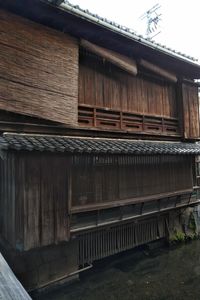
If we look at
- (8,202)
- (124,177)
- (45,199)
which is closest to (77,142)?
(45,199)

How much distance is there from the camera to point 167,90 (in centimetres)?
1228

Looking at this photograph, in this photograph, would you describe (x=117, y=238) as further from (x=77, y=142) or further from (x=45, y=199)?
(x=77, y=142)

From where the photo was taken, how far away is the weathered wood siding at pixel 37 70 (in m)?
7.30

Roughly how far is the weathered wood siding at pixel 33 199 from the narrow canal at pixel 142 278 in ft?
6.22

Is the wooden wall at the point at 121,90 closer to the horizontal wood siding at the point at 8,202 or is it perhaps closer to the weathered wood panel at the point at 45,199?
the weathered wood panel at the point at 45,199

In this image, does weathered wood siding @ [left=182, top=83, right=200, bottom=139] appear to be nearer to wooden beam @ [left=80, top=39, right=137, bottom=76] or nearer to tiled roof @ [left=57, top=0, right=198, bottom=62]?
tiled roof @ [left=57, top=0, right=198, bottom=62]

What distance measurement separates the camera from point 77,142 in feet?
26.3

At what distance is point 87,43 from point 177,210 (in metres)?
8.34

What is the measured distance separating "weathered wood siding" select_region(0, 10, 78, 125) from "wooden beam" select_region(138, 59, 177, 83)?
3204 mm

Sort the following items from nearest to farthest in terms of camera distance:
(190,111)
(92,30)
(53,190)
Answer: (53,190)
(92,30)
(190,111)

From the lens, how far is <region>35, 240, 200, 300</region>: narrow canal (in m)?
7.37

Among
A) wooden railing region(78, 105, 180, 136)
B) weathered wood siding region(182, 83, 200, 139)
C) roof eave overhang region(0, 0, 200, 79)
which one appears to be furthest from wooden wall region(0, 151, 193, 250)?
weathered wood siding region(182, 83, 200, 139)

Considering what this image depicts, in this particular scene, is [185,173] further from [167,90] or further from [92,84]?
[92,84]

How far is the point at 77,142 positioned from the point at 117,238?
4196 mm
